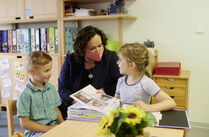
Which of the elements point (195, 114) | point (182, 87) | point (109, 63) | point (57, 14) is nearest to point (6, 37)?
point (57, 14)

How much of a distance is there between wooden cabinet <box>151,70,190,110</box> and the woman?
2.60 ft

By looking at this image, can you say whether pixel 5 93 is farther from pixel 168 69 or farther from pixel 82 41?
pixel 168 69

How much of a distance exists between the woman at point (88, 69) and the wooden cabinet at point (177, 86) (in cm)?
79

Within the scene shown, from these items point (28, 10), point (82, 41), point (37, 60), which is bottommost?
point (37, 60)

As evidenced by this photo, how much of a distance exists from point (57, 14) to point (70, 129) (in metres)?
2.22

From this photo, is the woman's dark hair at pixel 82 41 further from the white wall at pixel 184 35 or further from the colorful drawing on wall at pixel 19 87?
the colorful drawing on wall at pixel 19 87

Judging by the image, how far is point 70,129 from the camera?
42.5 inches

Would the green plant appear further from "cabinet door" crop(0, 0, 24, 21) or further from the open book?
"cabinet door" crop(0, 0, 24, 21)

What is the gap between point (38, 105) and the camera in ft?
4.61

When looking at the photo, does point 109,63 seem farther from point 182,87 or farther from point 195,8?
point 195,8

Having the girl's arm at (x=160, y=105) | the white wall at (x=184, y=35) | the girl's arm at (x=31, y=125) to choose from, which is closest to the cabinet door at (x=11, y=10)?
the white wall at (x=184, y=35)

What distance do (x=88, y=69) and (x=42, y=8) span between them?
Result: 1.68 m

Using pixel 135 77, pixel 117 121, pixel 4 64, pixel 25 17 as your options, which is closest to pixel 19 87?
pixel 4 64

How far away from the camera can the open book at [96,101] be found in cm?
117
